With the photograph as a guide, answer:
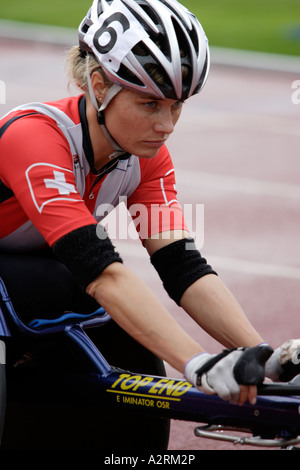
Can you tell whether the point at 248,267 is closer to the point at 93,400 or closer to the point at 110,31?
the point at 93,400

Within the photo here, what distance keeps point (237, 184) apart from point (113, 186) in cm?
537

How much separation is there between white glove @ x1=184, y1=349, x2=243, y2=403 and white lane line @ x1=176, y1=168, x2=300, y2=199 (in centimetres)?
568

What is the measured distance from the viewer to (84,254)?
8.88 ft

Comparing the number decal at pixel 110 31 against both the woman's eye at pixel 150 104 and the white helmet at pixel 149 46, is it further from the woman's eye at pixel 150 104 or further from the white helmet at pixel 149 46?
the woman's eye at pixel 150 104

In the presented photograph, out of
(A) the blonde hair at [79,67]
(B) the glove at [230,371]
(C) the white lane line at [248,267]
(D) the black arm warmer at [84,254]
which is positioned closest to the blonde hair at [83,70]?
(A) the blonde hair at [79,67]

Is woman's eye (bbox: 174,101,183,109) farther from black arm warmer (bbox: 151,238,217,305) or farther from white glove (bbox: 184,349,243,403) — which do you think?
white glove (bbox: 184,349,243,403)

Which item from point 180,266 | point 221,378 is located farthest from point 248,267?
point 221,378

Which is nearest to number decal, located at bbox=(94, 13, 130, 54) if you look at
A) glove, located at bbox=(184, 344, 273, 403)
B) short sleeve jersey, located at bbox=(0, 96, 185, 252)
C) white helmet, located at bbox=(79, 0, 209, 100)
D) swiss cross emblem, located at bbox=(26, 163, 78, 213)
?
white helmet, located at bbox=(79, 0, 209, 100)

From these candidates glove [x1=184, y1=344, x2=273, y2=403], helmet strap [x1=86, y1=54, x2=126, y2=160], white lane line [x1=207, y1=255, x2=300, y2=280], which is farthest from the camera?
white lane line [x1=207, y1=255, x2=300, y2=280]

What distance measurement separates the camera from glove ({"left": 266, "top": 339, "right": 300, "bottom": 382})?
9.37ft

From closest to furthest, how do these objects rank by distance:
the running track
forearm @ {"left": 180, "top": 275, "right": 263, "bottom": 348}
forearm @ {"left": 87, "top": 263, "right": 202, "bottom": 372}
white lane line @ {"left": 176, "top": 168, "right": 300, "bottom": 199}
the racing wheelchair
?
forearm @ {"left": 87, "top": 263, "right": 202, "bottom": 372} → the racing wheelchair → forearm @ {"left": 180, "top": 275, "right": 263, "bottom": 348} → the running track → white lane line @ {"left": 176, "top": 168, "right": 300, "bottom": 199}

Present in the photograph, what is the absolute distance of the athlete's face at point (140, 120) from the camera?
287 centimetres

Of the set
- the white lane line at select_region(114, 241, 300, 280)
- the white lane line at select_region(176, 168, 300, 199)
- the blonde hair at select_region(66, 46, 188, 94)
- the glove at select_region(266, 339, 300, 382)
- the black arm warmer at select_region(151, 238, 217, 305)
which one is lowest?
the white lane line at select_region(114, 241, 300, 280)

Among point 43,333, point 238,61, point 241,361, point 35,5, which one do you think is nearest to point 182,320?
point 43,333
